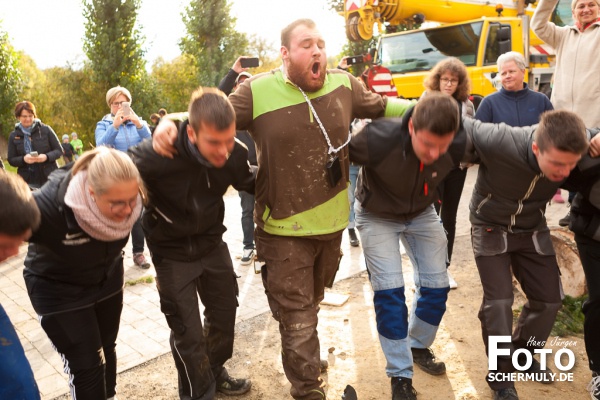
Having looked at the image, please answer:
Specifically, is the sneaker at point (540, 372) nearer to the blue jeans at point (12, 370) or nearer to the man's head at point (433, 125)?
the man's head at point (433, 125)

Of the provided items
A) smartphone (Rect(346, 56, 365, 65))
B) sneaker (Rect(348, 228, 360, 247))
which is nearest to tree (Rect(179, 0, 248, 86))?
smartphone (Rect(346, 56, 365, 65))

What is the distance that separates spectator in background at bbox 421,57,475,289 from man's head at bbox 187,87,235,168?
7.24 feet

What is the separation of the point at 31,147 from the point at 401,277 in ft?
19.0

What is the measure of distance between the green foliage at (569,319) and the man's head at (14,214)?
3697 mm

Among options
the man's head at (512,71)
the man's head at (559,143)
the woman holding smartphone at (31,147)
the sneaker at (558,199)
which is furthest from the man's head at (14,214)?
the sneaker at (558,199)

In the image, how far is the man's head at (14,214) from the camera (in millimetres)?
2086

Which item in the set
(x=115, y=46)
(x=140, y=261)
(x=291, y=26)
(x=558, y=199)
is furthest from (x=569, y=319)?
(x=115, y=46)

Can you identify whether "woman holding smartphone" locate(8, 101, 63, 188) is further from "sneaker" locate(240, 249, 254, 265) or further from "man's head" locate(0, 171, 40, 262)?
"man's head" locate(0, 171, 40, 262)

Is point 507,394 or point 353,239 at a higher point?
point 507,394

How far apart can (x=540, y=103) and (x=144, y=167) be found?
11.6 feet

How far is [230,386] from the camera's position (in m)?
3.50

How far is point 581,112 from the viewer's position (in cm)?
505

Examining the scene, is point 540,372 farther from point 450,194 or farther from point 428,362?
point 450,194

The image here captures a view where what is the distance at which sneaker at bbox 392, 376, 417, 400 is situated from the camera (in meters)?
3.23
